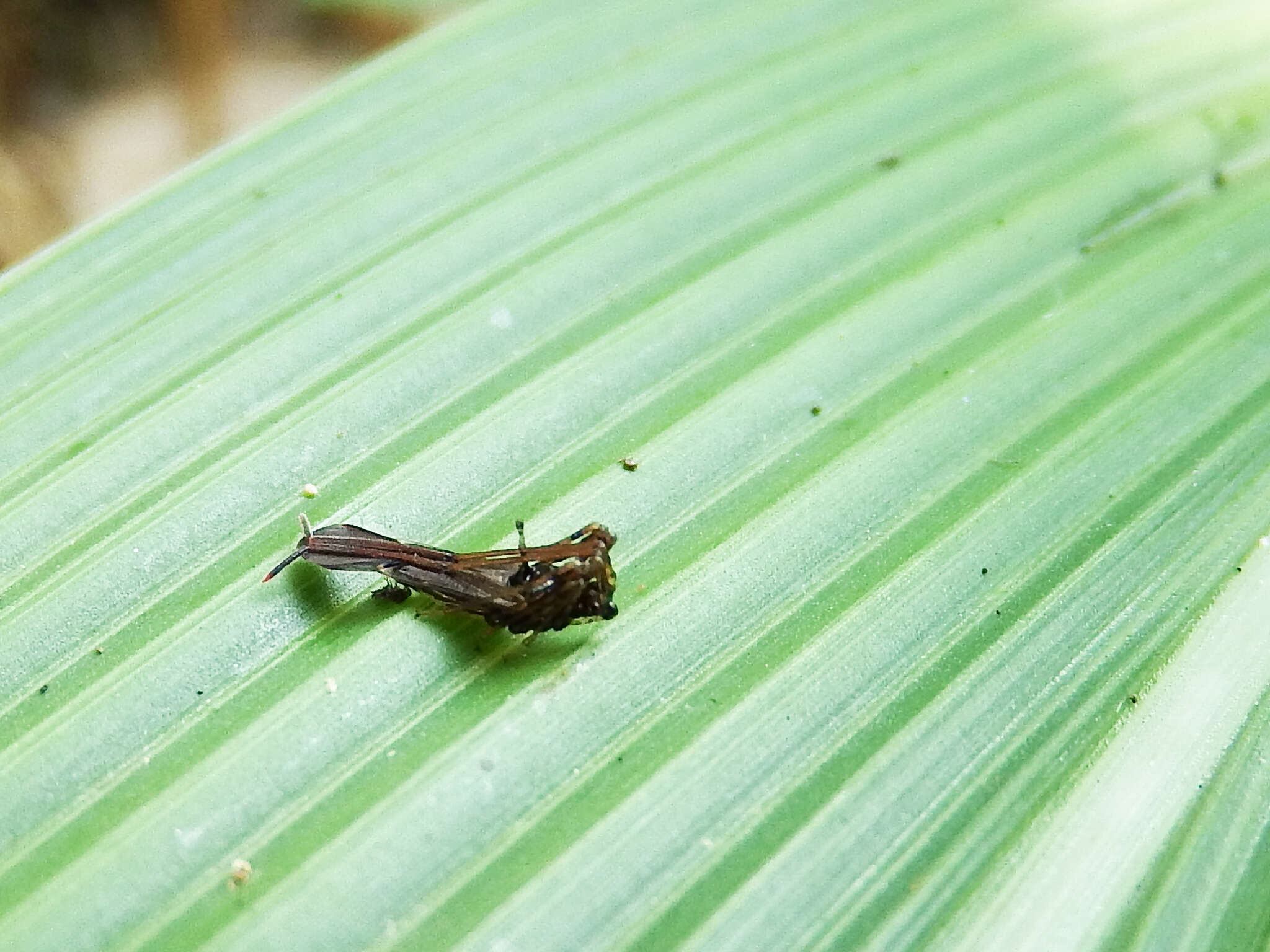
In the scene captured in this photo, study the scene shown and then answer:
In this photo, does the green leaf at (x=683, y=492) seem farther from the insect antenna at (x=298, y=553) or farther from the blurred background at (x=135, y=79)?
the blurred background at (x=135, y=79)

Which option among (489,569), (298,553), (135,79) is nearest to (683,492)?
(489,569)

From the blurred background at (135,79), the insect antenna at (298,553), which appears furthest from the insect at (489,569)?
the blurred background at (135,79)

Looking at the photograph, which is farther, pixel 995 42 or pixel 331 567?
pixel 995 42

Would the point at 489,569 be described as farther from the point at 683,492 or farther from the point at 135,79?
the point at 135,79

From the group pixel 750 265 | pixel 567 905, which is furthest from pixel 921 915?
pixel 750 265

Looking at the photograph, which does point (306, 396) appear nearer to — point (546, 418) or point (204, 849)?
point (546, 418)

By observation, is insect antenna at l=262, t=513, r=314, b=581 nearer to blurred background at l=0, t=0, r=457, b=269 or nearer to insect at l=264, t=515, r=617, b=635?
insect at l=264, t=515, r=617, b=635
